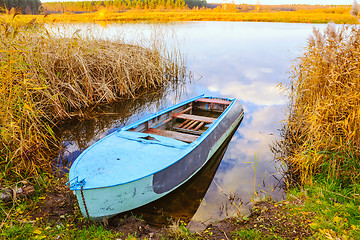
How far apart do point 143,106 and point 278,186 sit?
5334 mm

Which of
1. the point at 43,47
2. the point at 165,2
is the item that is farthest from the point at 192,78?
the point at 165,2

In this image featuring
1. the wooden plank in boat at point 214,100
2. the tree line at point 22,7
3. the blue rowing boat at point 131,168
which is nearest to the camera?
the blue rowing boat at point 131,168

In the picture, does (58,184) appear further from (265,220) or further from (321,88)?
(321,88)

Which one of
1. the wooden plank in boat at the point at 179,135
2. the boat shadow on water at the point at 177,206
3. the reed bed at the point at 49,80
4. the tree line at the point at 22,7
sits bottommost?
the boat shadow on water at the point at 177,206

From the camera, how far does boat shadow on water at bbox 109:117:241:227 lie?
3.64 metres

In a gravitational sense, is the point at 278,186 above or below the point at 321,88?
below

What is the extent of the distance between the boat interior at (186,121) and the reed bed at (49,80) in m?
1.86

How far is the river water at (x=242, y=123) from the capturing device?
14.4 feet

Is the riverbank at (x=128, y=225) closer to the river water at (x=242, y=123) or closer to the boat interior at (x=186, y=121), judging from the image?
the river water at (x=242, y=123)

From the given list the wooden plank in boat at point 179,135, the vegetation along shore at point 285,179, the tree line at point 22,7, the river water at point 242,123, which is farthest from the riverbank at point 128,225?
the tree line at point 22,7

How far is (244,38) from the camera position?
22.8 metres

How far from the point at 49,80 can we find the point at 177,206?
4.62 meters

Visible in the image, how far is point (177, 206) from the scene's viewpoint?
4008mm

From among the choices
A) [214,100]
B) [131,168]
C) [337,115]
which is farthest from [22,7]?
[337,115]
